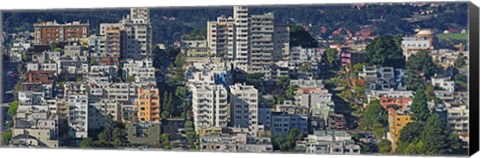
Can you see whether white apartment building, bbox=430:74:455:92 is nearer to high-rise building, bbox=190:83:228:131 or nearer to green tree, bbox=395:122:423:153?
green tree, bbox=395:122:423:153

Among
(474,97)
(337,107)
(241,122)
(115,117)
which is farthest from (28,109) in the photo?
(474,97)

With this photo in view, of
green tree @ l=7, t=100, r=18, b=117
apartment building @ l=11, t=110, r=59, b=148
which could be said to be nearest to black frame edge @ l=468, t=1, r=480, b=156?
apartment building @ l=11, t=110, r=59, b=148

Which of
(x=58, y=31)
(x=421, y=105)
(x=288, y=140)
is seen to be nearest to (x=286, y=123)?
(x=288, y=140)

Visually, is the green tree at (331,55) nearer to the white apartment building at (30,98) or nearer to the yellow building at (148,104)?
the yellow building at (148,104)

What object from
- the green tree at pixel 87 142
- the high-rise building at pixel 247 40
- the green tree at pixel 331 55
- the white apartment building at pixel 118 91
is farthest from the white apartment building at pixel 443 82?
the green tree at pixel 87 142

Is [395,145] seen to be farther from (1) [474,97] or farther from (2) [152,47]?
(2) [152,47]

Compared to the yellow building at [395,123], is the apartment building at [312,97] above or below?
above
